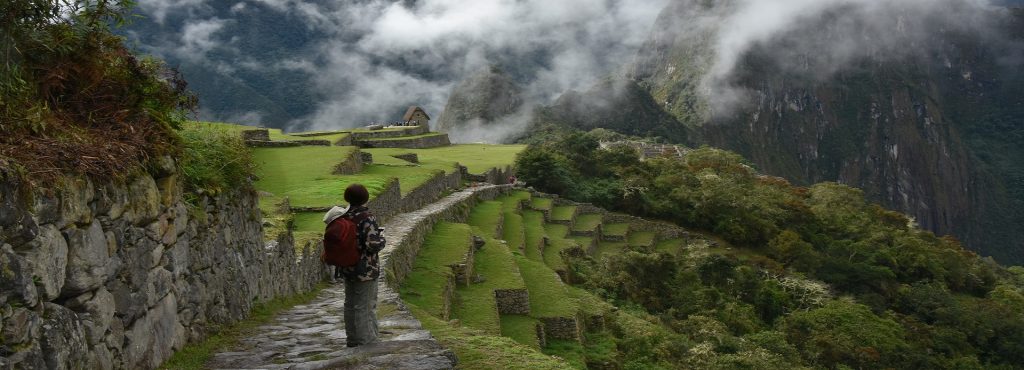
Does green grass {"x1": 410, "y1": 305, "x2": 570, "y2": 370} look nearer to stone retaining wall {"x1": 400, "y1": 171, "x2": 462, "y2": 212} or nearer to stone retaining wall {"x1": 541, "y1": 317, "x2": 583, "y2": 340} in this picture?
stone retaining wall {"x1": 541, "y1": 317, "x2": 583, "y2": 340}

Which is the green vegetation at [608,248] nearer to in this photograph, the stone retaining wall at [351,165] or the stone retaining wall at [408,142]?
the stone retaining wall at [351,165]

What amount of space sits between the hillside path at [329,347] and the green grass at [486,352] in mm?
295

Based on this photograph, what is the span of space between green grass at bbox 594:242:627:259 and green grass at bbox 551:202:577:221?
183 centimetres

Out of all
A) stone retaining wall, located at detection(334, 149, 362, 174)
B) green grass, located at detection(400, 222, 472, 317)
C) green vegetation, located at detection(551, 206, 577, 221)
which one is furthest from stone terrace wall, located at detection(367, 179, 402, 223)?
green vegetation, located at detection(551, 206, 577, 221)

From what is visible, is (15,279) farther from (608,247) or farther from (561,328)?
(608,247)

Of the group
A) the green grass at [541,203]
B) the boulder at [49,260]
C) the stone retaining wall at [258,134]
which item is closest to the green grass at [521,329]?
the boulder at [49,260]

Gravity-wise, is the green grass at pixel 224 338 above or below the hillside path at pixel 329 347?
above

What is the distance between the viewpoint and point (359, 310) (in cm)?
521

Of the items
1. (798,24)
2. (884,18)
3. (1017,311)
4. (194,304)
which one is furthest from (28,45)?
(884,18)

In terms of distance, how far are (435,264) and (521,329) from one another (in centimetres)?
232

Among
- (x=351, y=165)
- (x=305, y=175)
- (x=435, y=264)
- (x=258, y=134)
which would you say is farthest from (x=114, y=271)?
(x=258, y=134)

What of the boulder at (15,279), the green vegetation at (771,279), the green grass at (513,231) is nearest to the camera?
the boulder at (15,279)

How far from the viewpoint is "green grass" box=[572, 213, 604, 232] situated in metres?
28.6

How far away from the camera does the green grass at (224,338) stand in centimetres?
465
